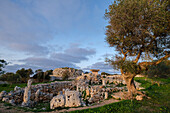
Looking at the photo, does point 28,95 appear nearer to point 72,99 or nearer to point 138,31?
point 72,99

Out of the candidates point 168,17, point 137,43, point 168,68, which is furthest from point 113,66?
point 168,68

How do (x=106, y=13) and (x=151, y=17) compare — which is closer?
(x=151, y=17)

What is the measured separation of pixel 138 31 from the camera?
40.7 ft

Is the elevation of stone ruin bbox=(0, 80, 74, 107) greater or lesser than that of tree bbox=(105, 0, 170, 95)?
lesser

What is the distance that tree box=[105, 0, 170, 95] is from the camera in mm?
11242

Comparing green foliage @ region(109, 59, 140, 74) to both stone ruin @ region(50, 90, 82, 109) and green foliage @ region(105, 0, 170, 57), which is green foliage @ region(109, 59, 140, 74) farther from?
stone ruin @ region(50, 90, 82, 109)

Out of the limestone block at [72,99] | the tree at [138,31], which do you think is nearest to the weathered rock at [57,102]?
the limestone block at [72,99]

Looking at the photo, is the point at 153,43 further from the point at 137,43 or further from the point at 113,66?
the point at 113,66

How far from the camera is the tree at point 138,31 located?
36.9 ft

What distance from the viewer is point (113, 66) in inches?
547

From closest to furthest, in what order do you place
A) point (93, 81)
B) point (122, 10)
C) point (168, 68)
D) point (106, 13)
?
point (122, 10)
point (106, 13)
point (93, 81)
point (168, 68)

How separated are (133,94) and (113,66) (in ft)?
16.1

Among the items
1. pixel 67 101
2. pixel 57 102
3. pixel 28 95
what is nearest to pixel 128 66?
pixel 67 101

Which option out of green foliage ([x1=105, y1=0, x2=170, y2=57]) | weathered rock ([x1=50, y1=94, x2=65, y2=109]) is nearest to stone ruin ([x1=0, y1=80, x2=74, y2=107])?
weathered rock ([x1=50, y1=94, x2=65, y2=109])
